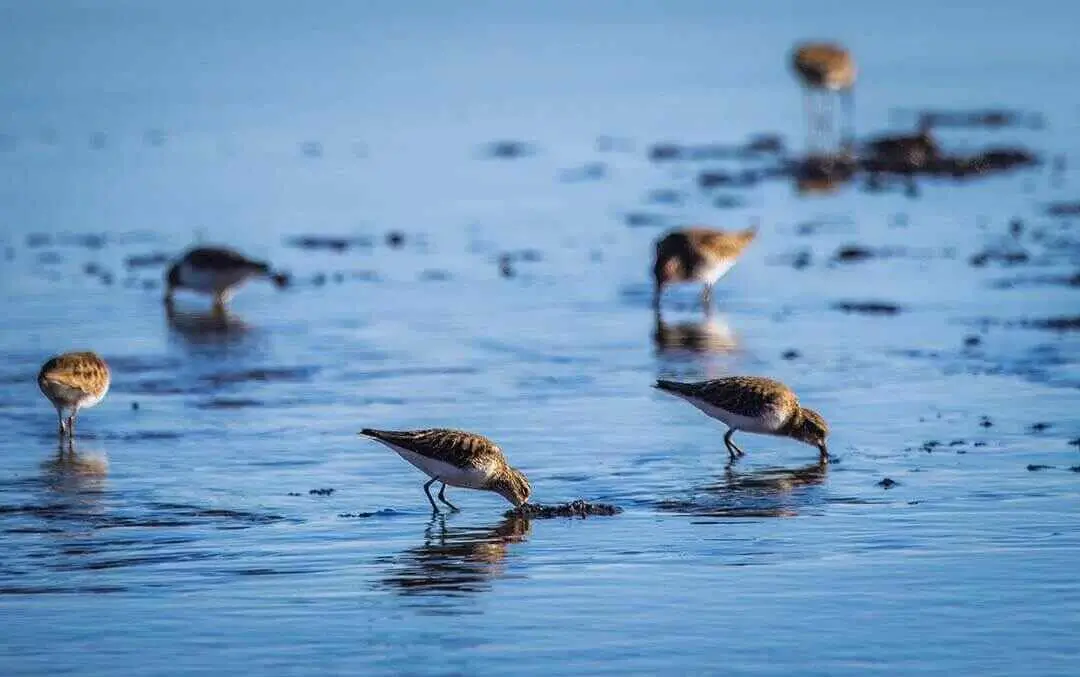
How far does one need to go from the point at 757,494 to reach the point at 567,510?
1.52 meters

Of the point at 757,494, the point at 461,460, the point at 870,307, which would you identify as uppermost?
the point at 870,307

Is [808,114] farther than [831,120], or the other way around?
[808,114]

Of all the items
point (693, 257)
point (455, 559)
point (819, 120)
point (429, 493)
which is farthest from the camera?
point (819, 120)

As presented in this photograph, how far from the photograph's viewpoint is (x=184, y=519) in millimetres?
15000

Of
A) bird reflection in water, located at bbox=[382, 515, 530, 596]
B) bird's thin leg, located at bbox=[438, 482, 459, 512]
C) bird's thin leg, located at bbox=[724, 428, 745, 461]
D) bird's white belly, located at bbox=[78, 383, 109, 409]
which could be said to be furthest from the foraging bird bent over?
bird reflection in water, located at bbox=[382, 515, 530, 596]

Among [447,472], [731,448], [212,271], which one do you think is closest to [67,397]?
[447,472]

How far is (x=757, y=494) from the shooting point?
1579 centimetres

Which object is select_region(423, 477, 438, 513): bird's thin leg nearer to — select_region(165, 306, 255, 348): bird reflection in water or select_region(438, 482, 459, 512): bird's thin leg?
select_region(438, 482, 459, 512): bird's thin leg

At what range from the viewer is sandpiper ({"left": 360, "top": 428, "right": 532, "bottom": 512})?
49.3 feet

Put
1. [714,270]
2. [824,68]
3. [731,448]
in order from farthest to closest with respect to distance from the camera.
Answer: [824,68], [714,270], [731,448]

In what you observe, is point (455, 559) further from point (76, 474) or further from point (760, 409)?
point (76, 474)

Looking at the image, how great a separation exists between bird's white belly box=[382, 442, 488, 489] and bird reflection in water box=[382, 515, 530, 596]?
273 mm

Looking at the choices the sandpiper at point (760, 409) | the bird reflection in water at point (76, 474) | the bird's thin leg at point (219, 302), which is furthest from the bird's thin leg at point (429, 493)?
the bird's thin leg at point (219, 302)

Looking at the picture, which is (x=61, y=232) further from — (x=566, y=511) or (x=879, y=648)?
(x=879, y=648)
